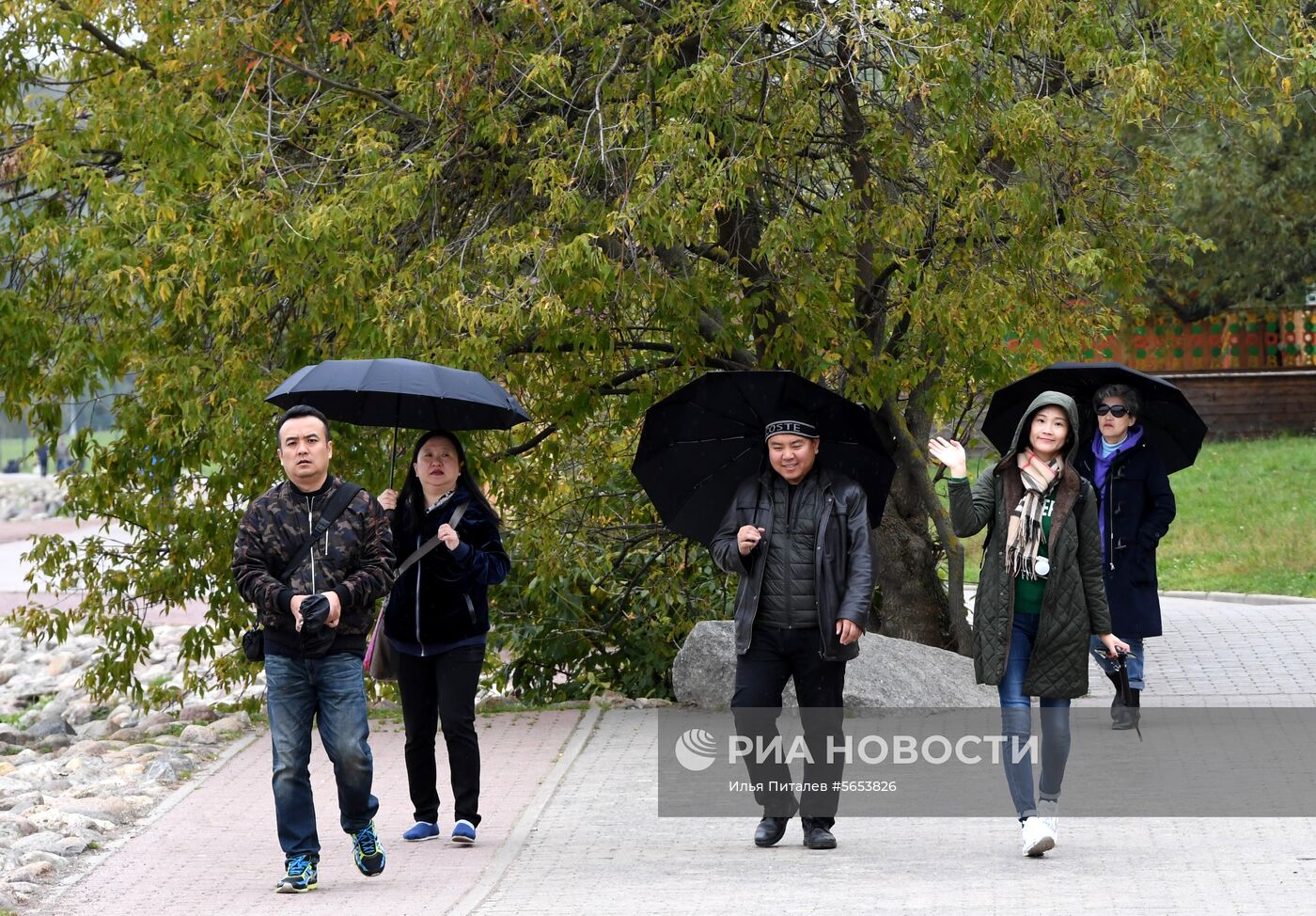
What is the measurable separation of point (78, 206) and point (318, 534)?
16.7 feet

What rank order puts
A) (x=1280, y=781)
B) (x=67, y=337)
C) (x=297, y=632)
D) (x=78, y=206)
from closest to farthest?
(x=297, y=632), (x=1280, y=781), (x=67, y=337), (x=78, y=206)

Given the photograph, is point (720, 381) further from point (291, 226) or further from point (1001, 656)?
point (291, 226)

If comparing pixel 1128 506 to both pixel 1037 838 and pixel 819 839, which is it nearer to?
pixel 1037 838

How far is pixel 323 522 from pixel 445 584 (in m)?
0.81

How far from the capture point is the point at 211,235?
9172 mm

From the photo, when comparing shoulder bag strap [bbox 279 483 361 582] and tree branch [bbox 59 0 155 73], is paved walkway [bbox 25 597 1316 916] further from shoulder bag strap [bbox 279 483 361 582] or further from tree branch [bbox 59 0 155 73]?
tree branch [bbox 59 0 155 73]

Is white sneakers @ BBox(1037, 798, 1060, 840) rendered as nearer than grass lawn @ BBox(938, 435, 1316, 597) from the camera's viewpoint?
Yes

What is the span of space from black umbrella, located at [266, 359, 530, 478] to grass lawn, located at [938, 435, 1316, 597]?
246 inches

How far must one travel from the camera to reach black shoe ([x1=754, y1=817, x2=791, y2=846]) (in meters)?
6.91

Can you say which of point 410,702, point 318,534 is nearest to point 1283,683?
point 410,702

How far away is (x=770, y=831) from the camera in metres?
6.91

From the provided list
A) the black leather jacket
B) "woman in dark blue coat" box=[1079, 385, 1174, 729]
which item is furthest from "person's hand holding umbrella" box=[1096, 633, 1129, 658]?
"woman in dark blue coat" box=[1079, 385, 1174, 729]

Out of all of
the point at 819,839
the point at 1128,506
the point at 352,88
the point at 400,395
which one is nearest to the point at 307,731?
the point at 400,395

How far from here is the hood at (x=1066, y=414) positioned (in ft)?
21.8
